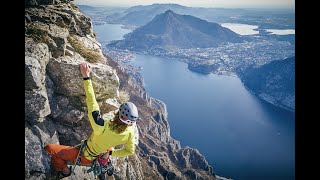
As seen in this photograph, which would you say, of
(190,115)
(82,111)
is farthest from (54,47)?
(190,115)

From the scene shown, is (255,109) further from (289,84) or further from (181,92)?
(289,84)

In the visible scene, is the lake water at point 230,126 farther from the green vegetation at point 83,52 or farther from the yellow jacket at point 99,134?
the yellow jacket at point 99,134

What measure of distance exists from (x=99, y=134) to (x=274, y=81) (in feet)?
565

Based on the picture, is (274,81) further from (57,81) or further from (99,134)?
(99,134)

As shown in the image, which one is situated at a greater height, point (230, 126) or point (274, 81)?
point (274, 81)

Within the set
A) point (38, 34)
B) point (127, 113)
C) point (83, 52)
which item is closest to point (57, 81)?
point (38, 34)

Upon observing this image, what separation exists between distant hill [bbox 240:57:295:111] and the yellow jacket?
134221mm

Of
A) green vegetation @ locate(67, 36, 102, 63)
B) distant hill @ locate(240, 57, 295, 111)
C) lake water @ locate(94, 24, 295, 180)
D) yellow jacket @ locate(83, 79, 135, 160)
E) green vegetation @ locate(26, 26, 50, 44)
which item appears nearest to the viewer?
yellow jacket @ locate(83, 79, 135, 160)

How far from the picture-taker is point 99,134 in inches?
206

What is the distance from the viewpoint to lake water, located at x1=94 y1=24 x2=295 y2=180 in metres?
78.1

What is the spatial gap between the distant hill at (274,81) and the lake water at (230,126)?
30.9 feet

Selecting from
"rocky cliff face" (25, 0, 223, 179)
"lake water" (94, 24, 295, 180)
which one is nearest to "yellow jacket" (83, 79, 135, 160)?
"rocky cliff face" (25, 0, 223, 179)

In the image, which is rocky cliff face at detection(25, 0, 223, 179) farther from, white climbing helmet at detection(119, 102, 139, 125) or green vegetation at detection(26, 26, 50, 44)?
white climbing helmet at detection(119, 102, 139, 125)

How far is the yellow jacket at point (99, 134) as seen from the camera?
202 inches
